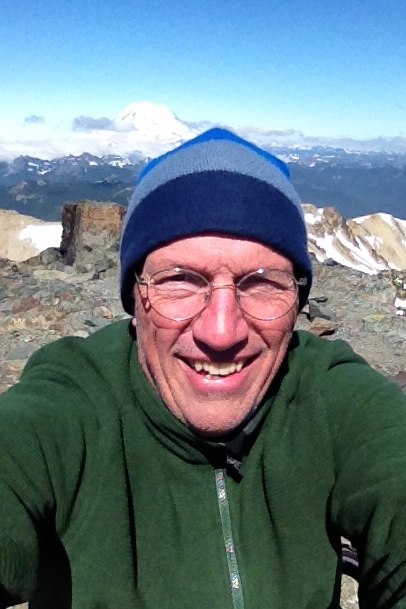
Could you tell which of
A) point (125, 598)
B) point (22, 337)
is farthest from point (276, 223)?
point (22, 337)

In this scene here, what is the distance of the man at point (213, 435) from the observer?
78.2 inches

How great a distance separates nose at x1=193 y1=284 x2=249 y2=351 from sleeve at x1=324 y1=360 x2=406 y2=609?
46cm

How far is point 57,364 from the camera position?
2240 millimetres

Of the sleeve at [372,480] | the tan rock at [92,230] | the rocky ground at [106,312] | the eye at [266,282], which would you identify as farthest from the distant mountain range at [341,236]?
the sleeve at [372,480]

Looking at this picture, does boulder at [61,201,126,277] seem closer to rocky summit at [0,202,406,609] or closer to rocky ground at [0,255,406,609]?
rocky summit at [0,202,406,609]

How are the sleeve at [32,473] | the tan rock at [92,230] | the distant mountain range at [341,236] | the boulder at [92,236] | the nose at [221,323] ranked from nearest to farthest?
the sleeve at [32,473], the nose at [221,323], the boulder at [92,236], the tan rock at [92,230], the distant mountain range at [341,236]

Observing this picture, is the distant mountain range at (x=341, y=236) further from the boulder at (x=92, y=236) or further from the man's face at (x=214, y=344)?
the man's face at (x=214, y=344)

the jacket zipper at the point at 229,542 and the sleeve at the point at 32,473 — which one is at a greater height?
the sleeve at the point at 32,473

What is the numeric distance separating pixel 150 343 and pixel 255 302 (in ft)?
1.35

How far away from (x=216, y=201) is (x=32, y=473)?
1.09 metres

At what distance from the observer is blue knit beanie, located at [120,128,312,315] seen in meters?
2.10

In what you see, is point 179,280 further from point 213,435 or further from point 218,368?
point 213,435

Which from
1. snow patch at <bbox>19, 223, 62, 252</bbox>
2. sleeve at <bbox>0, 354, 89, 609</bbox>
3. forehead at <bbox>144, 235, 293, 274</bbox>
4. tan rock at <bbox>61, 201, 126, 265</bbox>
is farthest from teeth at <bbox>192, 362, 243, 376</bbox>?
snow patch at <bbox>19, 223, 62, 252</bbox>

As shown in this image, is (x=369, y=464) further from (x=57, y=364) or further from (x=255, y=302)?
(x=57, y=364)
